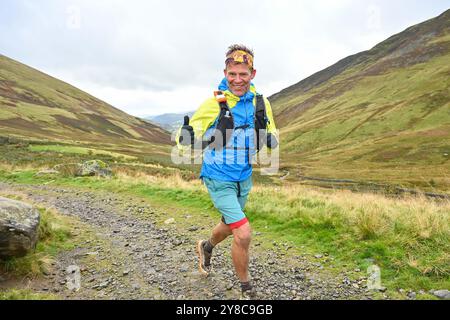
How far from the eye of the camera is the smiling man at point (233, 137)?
503cm

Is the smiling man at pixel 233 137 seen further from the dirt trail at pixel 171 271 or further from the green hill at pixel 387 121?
the green hill at pixel 387 121

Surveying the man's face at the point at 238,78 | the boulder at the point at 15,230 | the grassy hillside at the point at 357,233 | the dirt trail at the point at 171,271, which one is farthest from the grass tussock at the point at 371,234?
the boulder at the point at 15,230

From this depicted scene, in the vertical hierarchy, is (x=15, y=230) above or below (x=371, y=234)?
above

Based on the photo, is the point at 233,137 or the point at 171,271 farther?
the point at 171,271

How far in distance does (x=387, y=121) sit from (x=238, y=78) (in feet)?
369

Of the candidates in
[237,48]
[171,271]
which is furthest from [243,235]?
[237,48]

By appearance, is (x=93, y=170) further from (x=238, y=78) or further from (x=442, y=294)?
(x=442, y=294)

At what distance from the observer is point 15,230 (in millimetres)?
6043

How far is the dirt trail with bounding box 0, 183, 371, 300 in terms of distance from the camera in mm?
5570

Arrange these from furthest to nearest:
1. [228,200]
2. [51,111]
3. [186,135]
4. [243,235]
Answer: [51,111]
[228,200]
[243,235]
[186,135]

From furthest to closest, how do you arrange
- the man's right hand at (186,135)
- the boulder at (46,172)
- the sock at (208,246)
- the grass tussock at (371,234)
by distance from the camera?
the boulder at (46,172) < the sock at (208,246) < the grass tussock at (371,234) < the man's right hand at (186,135)

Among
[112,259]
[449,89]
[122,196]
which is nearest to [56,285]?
[112,259]

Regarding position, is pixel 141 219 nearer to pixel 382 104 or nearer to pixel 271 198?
pixel 271 198

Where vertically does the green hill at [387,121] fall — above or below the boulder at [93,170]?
above
